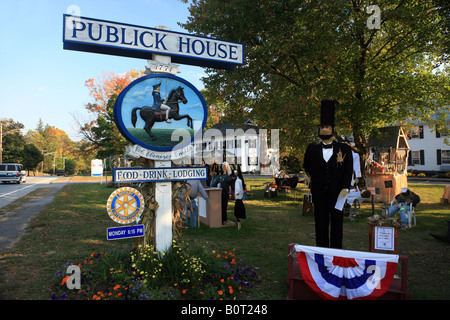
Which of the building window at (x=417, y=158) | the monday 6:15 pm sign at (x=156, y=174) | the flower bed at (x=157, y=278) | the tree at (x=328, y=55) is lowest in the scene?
the flower bed at (x=157, y=278)

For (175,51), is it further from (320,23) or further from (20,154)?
(20,154)

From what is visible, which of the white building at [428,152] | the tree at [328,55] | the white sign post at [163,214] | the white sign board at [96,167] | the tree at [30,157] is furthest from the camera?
the tree at [30,157]

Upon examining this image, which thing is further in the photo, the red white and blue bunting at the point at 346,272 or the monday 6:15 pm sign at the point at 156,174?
the monday 6:15 pm sign at the point at 156,174

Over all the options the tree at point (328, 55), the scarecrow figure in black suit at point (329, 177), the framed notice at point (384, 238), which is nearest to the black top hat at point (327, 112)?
the scarecrow figure in black suit at point (329, 177)

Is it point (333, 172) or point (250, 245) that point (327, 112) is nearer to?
point (333, 172)

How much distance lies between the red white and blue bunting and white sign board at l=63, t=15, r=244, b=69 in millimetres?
3800

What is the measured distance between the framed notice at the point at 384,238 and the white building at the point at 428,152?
35.2 metres

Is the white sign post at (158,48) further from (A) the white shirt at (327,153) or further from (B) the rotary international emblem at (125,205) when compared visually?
(A) the white shirt at (327,153)

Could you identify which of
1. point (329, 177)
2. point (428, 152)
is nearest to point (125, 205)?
point (329, 177)

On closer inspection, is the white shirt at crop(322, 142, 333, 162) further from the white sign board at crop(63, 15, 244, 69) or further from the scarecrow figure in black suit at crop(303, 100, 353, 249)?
the white sign board at crop(63, 15, 244, 69)

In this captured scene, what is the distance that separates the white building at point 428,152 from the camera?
34281 millimetres

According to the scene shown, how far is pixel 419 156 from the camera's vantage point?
36.1 meters

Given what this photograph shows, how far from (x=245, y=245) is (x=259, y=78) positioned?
9.16m
